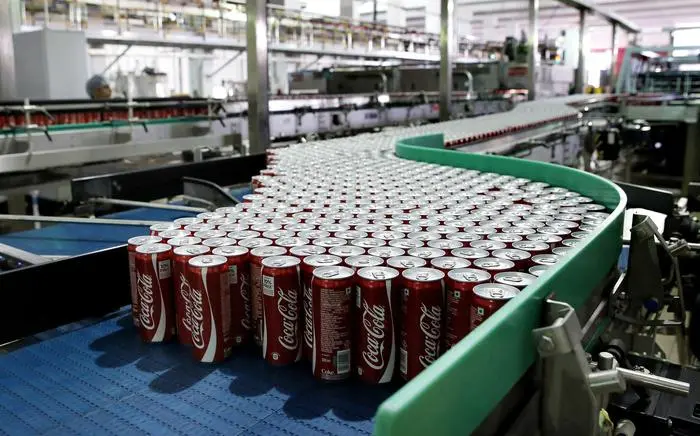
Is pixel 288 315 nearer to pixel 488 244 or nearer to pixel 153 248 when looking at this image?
pixel 153 248

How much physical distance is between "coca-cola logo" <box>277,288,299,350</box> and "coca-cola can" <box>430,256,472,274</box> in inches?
10.8

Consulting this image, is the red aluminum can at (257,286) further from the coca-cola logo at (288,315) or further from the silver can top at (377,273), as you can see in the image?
the silver can top at (377,273)

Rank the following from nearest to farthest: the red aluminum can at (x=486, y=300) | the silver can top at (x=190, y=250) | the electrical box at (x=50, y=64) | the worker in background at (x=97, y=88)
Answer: the red aluminum can at (x=486, y=300) → the silver can top at (x=190, y=250) → the electrical box at (x=50, y=64) → the worker in background at (x=97, y=88)

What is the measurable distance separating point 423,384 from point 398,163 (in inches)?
81.2

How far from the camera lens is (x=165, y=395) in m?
1.07

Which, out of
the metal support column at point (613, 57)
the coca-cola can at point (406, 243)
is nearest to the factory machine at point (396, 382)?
the coca-cola can at point (406, 243)

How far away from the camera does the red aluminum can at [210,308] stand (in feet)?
3.71

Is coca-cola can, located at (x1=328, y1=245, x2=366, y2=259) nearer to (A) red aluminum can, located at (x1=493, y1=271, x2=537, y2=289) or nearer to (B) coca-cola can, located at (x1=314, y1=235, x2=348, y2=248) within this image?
(B) coca-cola can, located at (x1=314, y1=235, x2=348, y2=248)

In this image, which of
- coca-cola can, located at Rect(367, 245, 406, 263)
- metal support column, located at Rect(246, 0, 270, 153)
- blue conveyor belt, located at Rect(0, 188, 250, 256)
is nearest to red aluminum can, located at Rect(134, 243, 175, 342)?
coca-cola can, located at Rect(367, 245, 406, 263)

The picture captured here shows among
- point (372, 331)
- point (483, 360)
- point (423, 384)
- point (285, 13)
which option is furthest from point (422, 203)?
point (285, 13)

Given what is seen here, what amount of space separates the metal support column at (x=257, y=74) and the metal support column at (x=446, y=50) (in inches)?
89.9

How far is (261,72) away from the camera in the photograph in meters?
3.87

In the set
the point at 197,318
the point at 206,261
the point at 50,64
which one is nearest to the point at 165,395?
the point at 197,318

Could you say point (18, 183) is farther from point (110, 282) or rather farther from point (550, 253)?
point (550, 253)
